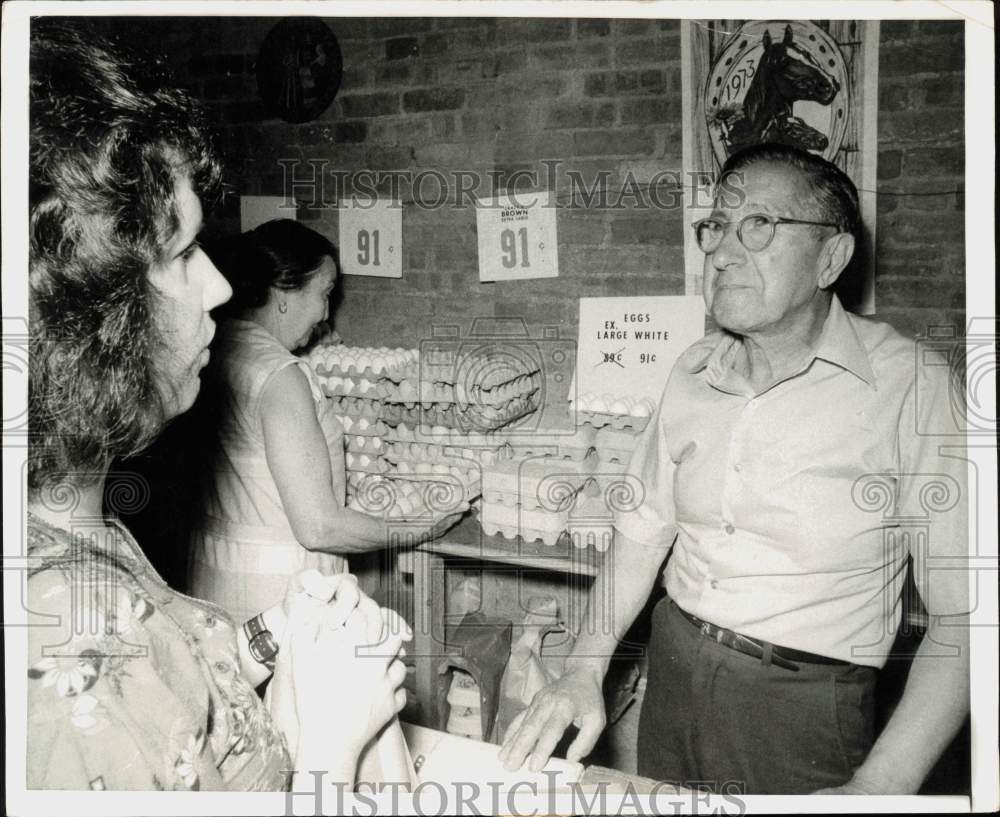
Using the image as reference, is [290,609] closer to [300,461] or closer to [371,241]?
[300,461]

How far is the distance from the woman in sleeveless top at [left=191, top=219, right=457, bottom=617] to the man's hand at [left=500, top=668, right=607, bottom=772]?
2.00 ft

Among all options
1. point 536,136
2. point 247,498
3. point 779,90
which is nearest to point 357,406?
point 247,498

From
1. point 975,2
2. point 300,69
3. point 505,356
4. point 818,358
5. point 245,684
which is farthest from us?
point 300,69

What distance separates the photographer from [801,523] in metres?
1.26

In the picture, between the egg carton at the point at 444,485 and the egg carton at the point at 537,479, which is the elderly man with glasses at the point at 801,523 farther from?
the egg carton at the point at 444,485

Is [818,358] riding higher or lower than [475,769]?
higher

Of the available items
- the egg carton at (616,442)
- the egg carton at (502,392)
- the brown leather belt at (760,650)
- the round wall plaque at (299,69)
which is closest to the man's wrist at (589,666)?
the brown leather belt at (760,650)

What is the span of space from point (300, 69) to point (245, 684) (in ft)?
5.58

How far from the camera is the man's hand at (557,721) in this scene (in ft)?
3.40

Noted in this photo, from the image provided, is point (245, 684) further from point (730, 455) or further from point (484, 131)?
point (484, 131)

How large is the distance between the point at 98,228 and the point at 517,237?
1.20 m

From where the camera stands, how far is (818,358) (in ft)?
4.24

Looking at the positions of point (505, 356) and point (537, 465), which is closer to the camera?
point (537, 465)

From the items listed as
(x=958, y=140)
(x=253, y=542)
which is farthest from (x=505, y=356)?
(x=958, y=140)
